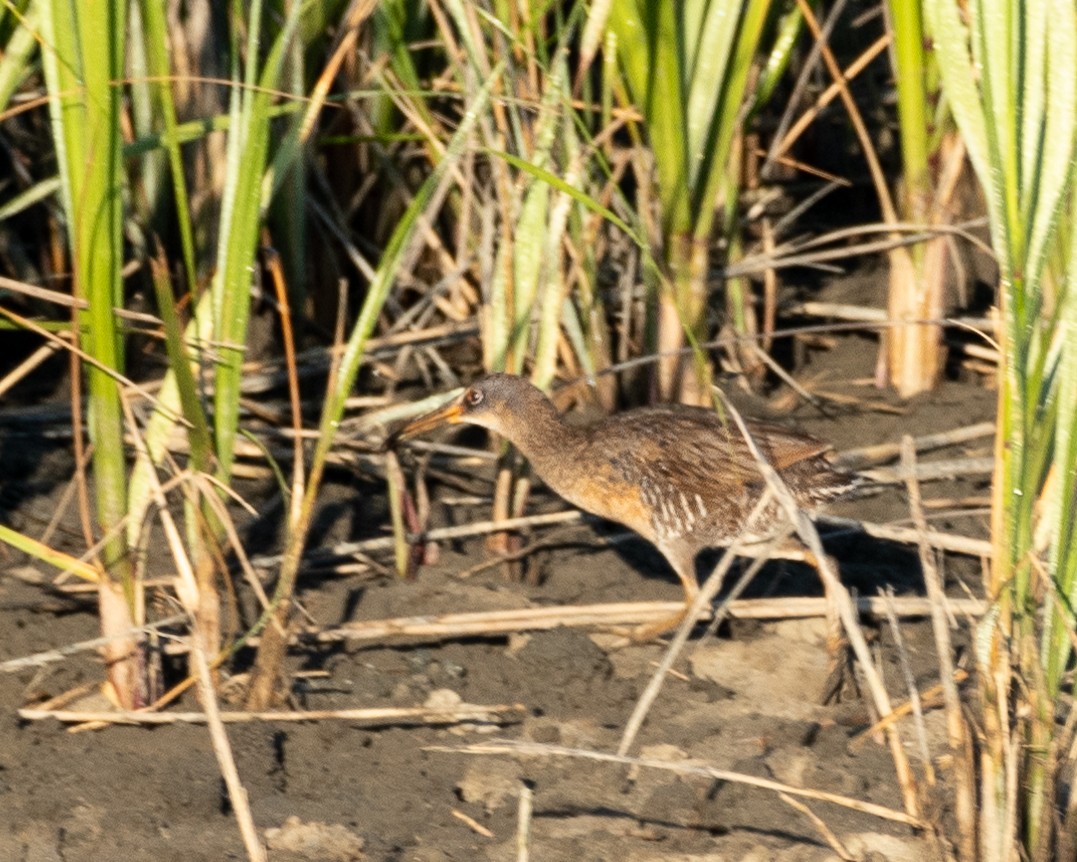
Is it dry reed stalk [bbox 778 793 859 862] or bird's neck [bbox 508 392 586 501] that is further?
bird's neck [bbox 508 392 586 501]

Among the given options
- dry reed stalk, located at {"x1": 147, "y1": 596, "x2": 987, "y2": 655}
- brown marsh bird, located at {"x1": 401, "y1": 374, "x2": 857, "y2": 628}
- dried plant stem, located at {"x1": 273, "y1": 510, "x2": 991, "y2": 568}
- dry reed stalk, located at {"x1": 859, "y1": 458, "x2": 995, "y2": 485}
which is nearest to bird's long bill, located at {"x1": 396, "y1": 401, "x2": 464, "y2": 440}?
brown marsh bird, located at {"x1": 401, "y1": 374, "x2": 857, "y2": 628}

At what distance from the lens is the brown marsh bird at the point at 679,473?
174 inches

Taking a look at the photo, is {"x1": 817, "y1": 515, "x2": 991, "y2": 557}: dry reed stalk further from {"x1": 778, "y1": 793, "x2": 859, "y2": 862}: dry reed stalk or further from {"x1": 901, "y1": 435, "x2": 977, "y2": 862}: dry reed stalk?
{"x1": 901, "y1": 435, "x2": 977, "y2": 862}: dry reed stalk

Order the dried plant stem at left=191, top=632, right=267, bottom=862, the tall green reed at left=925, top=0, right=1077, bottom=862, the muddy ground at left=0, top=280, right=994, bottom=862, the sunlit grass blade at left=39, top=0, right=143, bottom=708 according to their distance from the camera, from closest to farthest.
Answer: the tall green reed at left=925, top=0, right=1077, bottom=862
the dried plant stem at left=191, top=632, right=267, bottom=862
the sunlit grass blade at left=39, top=0, right=143, bottom=708
the muddy ground at left=0, top=280, right=994, bottom=862

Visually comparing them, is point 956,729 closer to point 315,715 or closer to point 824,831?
point 824,831

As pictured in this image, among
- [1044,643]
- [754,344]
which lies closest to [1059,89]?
[1044,643]

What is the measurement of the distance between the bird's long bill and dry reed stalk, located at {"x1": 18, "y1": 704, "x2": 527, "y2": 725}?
3.24 feet

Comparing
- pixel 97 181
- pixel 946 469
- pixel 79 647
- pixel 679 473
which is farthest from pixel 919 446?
pixel 97 181

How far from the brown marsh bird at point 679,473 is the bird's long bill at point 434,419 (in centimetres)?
15

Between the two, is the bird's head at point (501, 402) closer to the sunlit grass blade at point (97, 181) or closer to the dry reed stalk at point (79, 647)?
the dry reed stalk at point (79, 647)

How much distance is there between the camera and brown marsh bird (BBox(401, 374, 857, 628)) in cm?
441

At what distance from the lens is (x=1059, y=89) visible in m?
2.79

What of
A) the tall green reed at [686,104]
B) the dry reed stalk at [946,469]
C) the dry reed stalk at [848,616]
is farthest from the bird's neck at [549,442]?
the dry reed stalk at [848,616]

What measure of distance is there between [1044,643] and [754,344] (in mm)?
2560
